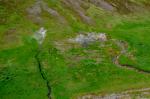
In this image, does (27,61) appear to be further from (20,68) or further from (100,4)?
(100,4)

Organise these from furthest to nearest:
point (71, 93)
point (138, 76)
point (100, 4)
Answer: point (100, 4) < point (138, 76) < point (71, 93)

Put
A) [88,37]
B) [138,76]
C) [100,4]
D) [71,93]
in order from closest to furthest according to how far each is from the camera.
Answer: [71,93], [138,76], [88,37], [100,4]

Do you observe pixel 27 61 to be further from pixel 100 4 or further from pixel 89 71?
pixel 100 4

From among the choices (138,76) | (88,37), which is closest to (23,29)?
(88,37)

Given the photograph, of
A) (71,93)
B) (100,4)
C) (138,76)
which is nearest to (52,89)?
(71,93)

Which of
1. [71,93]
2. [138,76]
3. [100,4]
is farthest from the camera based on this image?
[100,4]

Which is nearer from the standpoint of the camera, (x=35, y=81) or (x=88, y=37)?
(x=35, y=81)
